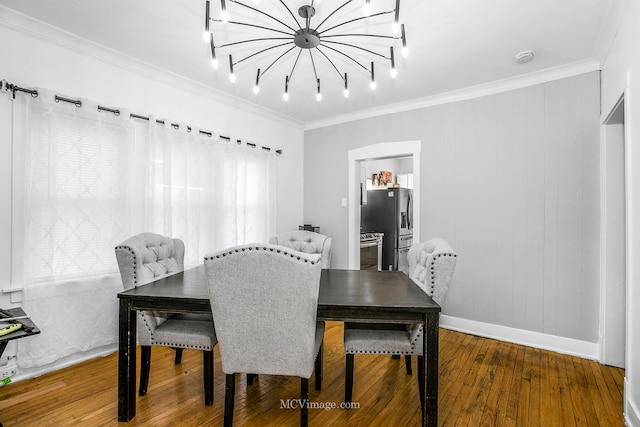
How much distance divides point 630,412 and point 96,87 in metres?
4.20

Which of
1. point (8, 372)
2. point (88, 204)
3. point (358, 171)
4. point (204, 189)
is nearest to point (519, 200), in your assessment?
point (358, 171)

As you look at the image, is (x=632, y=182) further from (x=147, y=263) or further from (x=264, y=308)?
(x=147, y=263)

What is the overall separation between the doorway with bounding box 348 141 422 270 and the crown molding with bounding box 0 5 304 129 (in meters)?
1.43

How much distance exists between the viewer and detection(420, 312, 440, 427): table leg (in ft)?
5.21

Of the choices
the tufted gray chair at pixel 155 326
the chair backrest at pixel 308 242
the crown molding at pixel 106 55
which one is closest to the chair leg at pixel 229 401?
the tufted gray chair at pixel 155 326

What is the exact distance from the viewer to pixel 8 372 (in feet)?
7.22

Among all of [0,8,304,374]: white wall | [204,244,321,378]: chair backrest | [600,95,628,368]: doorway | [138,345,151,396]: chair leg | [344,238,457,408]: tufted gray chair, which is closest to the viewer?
[204,244,321,378]: chair backrest

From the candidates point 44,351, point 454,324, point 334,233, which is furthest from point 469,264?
point 44,351

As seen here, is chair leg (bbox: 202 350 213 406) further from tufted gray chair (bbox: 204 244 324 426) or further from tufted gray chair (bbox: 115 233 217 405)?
tufted gray chair (bbox: 204 244 324 426)

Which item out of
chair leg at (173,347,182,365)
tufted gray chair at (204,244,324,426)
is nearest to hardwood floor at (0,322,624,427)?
chair leg at (173,347,182,365)

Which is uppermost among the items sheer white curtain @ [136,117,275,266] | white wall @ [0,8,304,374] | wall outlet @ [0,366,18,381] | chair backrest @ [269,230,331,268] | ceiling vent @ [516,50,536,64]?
ceiling vent @ [516,50,536,64]

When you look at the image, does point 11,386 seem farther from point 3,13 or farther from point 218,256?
point 3,13

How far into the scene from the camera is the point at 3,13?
214 cm

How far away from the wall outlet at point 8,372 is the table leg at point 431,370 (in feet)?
8.78
